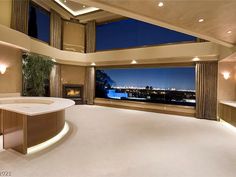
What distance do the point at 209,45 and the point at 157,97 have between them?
3.36 meters

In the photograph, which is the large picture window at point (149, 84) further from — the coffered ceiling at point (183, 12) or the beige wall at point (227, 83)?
the coffered ceiling at point (183, 12)

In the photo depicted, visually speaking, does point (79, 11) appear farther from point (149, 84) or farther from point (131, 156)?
point (131, 156)

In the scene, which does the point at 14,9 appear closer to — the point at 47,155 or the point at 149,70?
the point at 47,155

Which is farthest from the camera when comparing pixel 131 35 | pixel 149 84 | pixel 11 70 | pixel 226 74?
pixel 131 35

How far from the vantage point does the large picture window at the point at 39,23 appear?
7930 mm

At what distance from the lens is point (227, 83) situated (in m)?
6.95

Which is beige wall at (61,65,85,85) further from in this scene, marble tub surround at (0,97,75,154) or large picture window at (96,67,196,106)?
marble tub surround at (0,97,75,154)

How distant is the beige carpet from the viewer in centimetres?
263

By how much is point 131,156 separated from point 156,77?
6.21 metres

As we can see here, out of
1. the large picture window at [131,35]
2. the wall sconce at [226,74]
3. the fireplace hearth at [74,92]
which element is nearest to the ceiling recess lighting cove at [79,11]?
the large picture window at [131,35]

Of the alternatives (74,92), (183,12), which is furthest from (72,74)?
(183,12)

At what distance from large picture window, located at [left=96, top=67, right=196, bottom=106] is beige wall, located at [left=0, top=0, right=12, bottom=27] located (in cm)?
555

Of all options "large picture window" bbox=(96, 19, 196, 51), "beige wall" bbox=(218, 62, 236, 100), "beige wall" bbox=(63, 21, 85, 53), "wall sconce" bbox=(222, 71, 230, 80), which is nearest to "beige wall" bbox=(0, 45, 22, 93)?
"beige wall" bbox=(63, 21, 85, 53)

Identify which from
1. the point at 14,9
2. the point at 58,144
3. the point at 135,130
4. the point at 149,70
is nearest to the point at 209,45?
the point at 149,70
